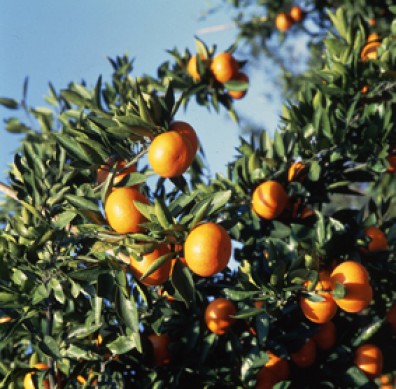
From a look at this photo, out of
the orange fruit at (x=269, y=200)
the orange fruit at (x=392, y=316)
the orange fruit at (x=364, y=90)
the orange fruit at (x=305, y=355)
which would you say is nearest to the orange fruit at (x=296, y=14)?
the orange fruit at (x=364, y=90)

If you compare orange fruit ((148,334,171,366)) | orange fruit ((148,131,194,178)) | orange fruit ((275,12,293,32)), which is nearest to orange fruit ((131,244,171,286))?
orange fruit ((148,131,194,178))

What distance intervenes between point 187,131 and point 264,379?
3.25 ft

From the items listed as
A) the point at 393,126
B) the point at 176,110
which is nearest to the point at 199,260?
the point at 176,110

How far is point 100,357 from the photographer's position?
1810 millimetres

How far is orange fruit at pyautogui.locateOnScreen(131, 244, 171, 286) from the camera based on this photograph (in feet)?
4.92

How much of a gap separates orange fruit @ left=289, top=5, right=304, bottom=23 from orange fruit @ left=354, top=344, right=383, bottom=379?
2.87m

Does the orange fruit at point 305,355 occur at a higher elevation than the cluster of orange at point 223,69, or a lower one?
lower

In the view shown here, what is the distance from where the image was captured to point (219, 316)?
6.51 ft

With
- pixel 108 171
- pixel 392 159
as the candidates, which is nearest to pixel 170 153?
pixel 108 171

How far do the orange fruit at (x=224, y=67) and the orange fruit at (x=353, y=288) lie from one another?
4.30 feet

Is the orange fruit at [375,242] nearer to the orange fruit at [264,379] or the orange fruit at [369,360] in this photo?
the orange fruit at [369,360]

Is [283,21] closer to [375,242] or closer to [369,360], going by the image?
[375,242]

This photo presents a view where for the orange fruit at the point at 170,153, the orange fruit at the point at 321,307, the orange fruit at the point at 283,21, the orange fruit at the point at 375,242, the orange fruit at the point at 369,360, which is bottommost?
the orange fruit at the point at 369,360

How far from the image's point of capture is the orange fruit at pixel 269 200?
2.23 metres
